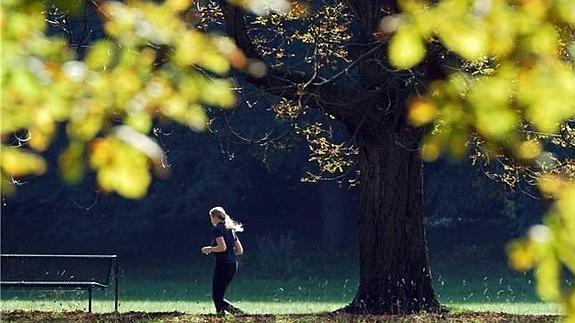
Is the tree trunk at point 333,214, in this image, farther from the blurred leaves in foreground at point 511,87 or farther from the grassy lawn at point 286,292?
the blurred leaves in foreground at point 511,87

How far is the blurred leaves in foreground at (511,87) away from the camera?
9.23 ft

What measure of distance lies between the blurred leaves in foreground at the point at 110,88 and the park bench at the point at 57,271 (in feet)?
50.2

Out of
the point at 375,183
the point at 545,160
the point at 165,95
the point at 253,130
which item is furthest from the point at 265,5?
the point at 253,130

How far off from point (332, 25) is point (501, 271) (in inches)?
799

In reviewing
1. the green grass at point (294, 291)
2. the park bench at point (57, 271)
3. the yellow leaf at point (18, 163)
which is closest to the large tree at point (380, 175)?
the green grass at point (294, 291)

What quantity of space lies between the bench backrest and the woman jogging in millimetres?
2737

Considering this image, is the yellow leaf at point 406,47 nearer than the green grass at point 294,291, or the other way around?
the yellow leaf at point 406,47

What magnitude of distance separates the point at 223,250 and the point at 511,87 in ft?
42.2

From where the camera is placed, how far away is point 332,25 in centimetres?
1577

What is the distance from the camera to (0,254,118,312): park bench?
18250 millimetres

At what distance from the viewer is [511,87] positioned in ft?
10.7

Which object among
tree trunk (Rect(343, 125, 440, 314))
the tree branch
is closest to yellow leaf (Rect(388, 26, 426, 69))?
the tree branch

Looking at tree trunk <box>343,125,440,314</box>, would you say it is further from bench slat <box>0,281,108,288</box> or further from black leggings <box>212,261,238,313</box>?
bench slat <box>0,281,108,288</box>

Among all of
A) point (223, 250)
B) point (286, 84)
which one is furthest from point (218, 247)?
point (286, 84)
